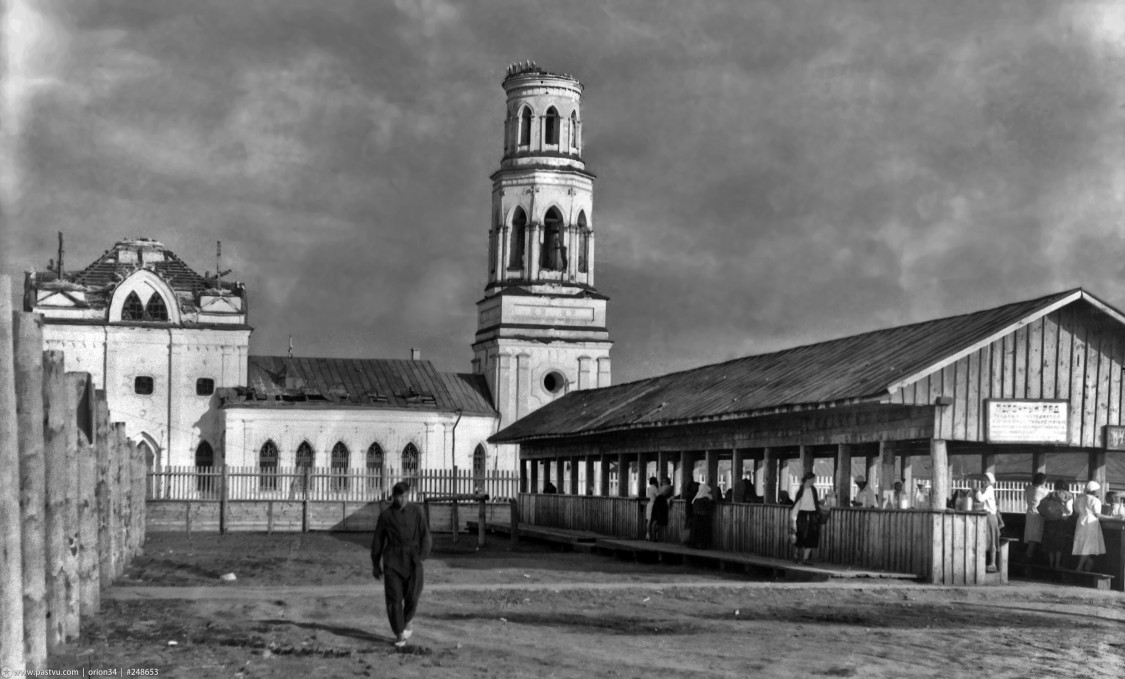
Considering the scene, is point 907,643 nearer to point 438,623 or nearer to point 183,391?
point 438,623

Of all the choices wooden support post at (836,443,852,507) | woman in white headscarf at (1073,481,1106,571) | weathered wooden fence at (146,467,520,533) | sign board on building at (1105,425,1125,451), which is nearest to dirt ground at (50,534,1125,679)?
woman in white headscarf at (1073,481,1106,571)

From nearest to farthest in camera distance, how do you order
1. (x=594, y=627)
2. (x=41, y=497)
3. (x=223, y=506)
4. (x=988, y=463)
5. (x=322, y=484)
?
1. (x=41, y=497)
2. (x=594, y=627)
3. (x=988, y=463)
4. (x=223, y=506)
5. (x=322, y=484)

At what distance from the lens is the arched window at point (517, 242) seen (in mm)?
71125

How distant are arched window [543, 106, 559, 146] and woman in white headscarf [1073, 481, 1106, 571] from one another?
4643cm

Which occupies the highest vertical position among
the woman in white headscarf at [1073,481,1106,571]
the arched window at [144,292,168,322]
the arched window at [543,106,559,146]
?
the arched window at [543,106,559,146]

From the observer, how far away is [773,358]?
3700 centimetres

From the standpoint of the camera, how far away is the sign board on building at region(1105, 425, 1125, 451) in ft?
89.8

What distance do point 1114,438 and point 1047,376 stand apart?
5.30 feet

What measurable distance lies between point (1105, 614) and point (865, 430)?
279 inches

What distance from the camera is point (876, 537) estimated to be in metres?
26.7

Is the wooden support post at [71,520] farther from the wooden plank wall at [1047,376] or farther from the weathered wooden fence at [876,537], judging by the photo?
the wooden plank wall at [1047,376]

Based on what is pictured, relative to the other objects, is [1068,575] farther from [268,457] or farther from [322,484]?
[268,457]

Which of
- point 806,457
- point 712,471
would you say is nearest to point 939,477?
point 806,457

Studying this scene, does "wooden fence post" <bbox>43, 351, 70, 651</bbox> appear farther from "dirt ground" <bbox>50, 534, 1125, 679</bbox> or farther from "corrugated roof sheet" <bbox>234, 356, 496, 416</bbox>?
"corrugated roof sheet" <bbox>234, 356, 496, 416</bbox>
